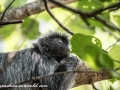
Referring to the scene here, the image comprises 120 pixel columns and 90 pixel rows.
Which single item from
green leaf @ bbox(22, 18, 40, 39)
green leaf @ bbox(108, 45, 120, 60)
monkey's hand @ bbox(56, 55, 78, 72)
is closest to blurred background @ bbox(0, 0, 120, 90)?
green leaf @ bbox(22, 18, 40, 39)

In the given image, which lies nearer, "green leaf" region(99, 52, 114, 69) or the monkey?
"green leaf" region(99, 52, 114, 69)

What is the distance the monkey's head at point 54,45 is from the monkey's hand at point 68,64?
74 millimetres

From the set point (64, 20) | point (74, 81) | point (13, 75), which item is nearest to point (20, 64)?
point (13, 75)

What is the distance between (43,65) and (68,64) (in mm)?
231

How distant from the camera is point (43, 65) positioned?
2602mm

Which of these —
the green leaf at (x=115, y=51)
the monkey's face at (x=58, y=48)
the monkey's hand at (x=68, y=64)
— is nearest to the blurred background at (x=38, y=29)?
the monkey's face at (x=58, y=48)

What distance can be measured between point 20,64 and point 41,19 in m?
1.49

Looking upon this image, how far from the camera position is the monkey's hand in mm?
2525

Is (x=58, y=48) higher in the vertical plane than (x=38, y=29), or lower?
higher

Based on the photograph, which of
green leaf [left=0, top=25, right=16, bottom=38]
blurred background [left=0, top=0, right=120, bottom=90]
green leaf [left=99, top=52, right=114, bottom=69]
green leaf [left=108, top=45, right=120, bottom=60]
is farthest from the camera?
green leaf [left=0, top=25, right=16, bottom=38]

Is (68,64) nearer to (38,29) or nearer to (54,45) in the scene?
(54,45)

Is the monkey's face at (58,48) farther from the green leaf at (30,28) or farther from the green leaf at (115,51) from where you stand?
the green leaf at (115,51)

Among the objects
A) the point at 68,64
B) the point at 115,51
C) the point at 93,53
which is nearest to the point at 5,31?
the point at 68,64

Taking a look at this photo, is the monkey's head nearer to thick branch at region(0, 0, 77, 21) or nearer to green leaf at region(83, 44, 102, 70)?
thick branch at region(0, 0, 77, 21)
